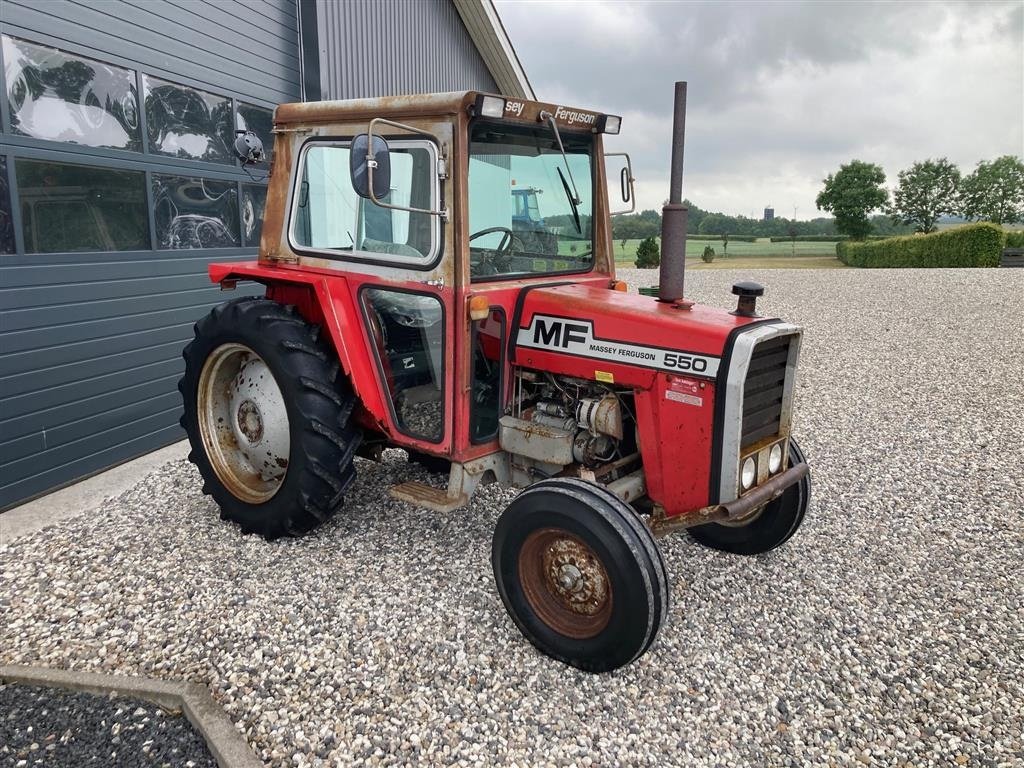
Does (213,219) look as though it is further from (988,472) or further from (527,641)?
(988,472)

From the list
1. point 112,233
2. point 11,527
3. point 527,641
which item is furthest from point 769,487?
point 112,233

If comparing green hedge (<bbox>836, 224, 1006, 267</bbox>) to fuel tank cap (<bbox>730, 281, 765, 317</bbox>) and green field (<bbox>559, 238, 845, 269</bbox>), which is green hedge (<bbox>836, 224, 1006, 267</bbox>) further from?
fuel tank cap (<bbox>730, 281, 765, 317</bbox>)

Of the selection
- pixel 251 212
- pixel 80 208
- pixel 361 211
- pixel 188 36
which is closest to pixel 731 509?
pixel 361 211

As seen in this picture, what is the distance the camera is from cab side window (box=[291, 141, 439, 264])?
10.9 ft

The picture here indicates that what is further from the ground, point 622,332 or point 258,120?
point 258,120

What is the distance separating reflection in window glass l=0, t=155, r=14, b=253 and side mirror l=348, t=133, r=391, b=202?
289 centimetres

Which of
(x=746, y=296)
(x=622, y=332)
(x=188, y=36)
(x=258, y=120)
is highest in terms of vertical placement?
(x=188, y=36)

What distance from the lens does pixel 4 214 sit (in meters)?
4.45

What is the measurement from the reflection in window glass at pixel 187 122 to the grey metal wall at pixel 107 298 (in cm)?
8

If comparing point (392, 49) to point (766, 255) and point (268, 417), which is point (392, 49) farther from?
point (766, 255)

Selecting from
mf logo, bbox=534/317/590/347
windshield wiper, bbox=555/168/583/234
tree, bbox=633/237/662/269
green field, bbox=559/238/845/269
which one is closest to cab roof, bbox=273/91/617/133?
windshield wiper, bbox=555/168/583/234

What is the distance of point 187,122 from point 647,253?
19.9 m

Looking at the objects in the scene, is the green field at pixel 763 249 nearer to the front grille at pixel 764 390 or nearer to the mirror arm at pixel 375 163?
the front grille at pixel 764 390

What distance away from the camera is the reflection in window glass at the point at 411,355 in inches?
136
